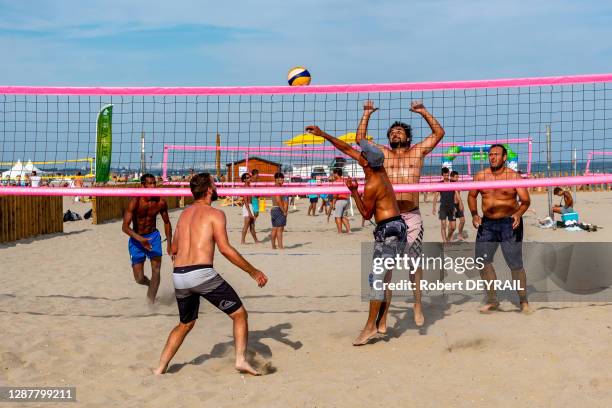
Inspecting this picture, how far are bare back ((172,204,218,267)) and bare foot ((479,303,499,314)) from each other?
10.4ft

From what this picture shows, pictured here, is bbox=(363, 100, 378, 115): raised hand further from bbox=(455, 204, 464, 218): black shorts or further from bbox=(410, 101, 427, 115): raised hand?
bbox=(455, 204, 464, 218): black shorts

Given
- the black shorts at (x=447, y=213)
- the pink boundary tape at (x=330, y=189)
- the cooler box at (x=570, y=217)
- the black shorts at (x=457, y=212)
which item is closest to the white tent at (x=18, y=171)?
the pink boundary tape at (x=330, y=189)

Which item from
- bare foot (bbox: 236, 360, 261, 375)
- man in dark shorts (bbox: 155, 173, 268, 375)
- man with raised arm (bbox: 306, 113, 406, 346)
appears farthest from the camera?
man with raised arm (bbox: 306, 113, 406, 346)

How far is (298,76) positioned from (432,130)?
311cm

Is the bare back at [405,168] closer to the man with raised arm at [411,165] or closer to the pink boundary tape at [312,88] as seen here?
the man with raised arm at [411,165]

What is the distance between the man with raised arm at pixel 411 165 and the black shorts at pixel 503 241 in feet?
2.78

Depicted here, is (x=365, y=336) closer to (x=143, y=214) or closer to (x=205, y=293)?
(x=205, y=293)

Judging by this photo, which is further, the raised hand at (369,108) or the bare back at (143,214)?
the bare back at (143,214)

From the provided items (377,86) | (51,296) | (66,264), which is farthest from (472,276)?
(66,264)

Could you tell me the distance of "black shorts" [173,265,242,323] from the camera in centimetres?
433

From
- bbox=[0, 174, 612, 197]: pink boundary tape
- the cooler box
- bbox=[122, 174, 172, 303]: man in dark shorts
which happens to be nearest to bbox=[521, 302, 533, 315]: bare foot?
bbox=[0, 174, 612, 197]: pink boundary tape

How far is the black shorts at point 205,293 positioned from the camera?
4328mm

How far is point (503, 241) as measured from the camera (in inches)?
242

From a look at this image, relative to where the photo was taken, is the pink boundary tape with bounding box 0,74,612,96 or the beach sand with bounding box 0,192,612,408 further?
the pink boundary tape with bounding box 0,74,612,96
